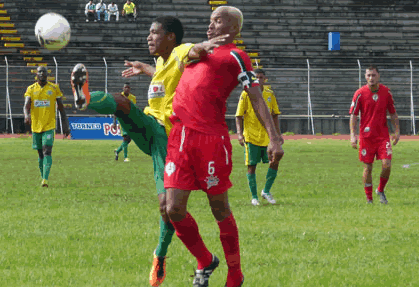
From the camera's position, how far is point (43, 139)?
1399cm

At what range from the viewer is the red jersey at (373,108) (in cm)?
1132

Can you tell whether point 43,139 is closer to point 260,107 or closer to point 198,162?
point 198,162

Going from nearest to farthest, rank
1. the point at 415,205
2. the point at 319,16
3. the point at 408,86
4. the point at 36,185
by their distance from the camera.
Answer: the point at 415,205 < the point at 36,185 < the point at 408,86 < the point at 319,16

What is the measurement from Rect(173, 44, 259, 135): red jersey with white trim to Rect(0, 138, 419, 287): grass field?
1380 mm

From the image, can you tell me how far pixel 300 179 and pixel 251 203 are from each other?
4.36m

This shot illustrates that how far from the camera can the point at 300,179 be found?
15617 millimetres

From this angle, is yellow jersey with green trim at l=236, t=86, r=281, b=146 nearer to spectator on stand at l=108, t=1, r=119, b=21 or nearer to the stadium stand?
the stadium stand

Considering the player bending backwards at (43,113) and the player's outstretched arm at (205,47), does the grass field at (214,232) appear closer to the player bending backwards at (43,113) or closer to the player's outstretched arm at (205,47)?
the player bending backwards at (43,113)

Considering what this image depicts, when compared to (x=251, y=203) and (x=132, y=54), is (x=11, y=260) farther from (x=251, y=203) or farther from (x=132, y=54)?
(x=132, y=54)

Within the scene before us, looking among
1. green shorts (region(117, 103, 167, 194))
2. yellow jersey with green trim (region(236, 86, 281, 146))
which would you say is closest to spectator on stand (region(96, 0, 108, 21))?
yellow jersey with green trim (region(236, 86, 281, 146))

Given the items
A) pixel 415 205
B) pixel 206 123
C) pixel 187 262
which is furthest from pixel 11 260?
pixel 415 205

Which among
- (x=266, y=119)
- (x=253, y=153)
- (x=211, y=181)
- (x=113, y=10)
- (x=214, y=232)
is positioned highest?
(x=113, y=10)

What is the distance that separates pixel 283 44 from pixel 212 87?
36.5 metres

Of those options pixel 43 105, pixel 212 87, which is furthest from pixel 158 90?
pixel 43 105
